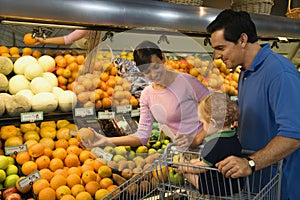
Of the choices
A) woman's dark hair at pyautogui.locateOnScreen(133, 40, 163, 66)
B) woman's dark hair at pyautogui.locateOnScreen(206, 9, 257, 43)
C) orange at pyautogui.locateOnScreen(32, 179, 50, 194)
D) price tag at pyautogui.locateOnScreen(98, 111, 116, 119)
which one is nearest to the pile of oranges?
orange at pyautogui.locateOnScreen(32, 179, 50, 194)

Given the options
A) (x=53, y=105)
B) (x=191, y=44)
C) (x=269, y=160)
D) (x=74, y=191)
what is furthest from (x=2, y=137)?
(x=191, y=44)

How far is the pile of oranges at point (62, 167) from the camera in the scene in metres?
1.93

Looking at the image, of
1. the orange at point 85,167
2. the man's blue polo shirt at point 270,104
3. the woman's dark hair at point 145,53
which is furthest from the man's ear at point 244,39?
the orange at point 85,167

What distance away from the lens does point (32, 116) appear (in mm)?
1852

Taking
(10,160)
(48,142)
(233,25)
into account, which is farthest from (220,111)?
(10,160)

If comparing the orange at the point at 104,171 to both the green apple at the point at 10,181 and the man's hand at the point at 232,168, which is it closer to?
the green apple at the point at 10,181

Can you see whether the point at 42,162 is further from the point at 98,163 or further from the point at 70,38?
the point at 70,38

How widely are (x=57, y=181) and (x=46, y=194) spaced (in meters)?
0.11

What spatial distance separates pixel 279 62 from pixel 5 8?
1.29 meters

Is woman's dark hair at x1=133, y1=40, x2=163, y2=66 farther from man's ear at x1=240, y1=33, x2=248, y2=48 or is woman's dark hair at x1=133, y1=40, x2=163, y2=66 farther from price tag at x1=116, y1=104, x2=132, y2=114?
man's ear at x1=240, y1=33, x2=248, y2=48

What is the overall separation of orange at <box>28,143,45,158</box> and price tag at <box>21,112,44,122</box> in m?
0.27

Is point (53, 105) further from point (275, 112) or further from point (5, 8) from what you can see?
point (275, 112)

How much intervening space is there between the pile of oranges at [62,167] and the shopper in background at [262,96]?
904mm

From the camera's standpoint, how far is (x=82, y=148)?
229 cm
